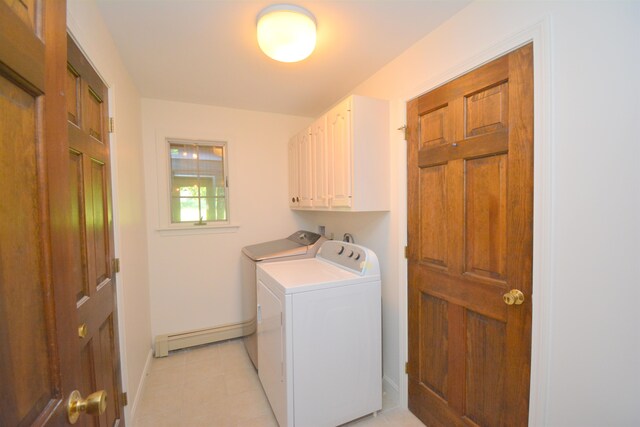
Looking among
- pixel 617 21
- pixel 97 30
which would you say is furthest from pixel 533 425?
pixel 97 30

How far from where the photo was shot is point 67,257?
64 cm

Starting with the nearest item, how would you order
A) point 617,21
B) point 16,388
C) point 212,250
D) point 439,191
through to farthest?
point 16,388, point 617,21, point 439,191, point 212,250

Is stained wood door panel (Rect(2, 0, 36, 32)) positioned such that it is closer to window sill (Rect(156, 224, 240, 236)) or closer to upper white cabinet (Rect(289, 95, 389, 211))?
upper white cabinet (Rect(289, 95, 389, 211))

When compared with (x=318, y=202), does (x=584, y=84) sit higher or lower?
higher

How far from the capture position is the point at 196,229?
2789 millimetres

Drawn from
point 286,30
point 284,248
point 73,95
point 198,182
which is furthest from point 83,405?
point 198,182

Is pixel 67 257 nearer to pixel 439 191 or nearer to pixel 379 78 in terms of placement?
pixel 439 191

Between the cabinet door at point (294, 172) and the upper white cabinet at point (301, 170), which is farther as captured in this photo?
the cabinet door at point (294, 172)

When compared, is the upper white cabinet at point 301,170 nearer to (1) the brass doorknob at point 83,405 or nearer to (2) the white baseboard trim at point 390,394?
(2) the white baseboard trim at point 390,394

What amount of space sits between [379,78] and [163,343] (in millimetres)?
3014

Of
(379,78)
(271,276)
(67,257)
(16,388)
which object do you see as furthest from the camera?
(379,78)

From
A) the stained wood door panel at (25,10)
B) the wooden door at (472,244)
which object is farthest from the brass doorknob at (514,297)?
the stained wood door panel at (25,10)

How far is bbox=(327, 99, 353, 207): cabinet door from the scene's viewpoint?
6.26 feet

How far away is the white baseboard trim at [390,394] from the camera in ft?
6.40
